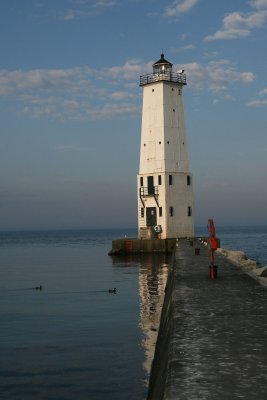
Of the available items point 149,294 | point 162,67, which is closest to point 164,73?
point 162,67

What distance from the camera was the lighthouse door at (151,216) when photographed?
2207 inches

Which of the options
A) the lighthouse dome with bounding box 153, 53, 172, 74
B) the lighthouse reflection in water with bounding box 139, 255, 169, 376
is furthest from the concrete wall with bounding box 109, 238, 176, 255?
the lighthouse dome with bounding box 153, 53, 172, 74

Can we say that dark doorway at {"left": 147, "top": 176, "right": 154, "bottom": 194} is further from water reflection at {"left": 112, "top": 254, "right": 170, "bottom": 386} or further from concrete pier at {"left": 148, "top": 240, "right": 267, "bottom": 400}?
concrete pier at {"left": 148, "top": 240, "right": 267, "bottom": 400}

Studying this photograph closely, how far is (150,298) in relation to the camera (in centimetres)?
2578

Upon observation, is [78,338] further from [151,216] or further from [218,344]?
[151,216]

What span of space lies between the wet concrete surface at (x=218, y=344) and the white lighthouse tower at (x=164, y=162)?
125 feet

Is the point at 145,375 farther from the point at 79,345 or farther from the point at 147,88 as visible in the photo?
the point at 147,88

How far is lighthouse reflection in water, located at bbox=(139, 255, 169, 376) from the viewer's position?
52.5ft

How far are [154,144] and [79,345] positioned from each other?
1611 inches

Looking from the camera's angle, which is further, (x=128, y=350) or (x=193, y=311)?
(x=128, y=350)

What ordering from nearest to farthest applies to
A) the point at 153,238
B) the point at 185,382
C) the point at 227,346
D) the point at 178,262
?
the point at 185,382 → the point at 227,346 → the point at 178,262 → the point at 153,238

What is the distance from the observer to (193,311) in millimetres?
12711

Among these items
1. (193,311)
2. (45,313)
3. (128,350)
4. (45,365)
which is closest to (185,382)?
(193,311)

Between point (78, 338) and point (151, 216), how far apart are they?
39836mm
